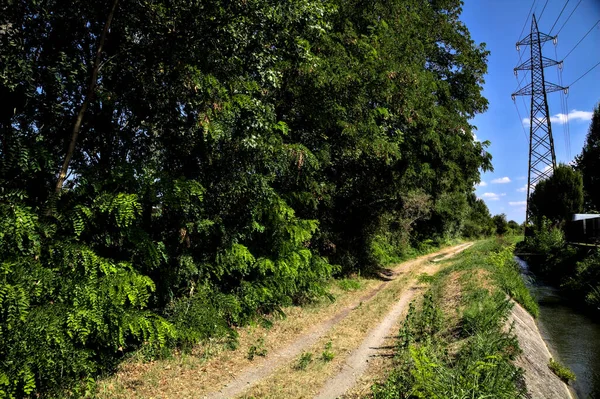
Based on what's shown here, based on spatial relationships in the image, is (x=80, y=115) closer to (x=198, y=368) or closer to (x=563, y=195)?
(x=198, y=368)

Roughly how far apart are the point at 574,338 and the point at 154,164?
1184 cm

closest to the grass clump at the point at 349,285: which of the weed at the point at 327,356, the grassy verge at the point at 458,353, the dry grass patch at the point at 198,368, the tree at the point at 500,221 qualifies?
the grassy verge at the point at 458,353

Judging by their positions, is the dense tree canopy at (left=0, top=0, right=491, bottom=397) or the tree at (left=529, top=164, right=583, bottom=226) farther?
the tree at (left=529, top=164, right=583, bottom=226)

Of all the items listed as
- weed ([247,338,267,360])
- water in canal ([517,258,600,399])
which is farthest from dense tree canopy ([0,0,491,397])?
water in canal ([517,258,600,399])

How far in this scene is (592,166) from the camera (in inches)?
1329

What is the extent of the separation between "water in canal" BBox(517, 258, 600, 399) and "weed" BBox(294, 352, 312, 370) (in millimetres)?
5060

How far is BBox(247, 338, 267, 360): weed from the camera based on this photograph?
7334mm

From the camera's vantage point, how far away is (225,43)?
637cm

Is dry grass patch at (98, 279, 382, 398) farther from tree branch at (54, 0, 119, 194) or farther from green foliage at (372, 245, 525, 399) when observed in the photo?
tree branch at (54, 0, 119, 194)

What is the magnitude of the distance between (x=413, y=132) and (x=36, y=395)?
43.8 feet

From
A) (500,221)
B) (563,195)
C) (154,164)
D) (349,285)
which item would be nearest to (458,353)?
(154,164)

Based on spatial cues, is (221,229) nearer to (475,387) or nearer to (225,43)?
(225,43)

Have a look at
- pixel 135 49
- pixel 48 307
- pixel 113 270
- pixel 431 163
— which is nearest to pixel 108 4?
pixel 135 49

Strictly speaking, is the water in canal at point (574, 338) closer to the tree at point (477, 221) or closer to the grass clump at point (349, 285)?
the grass clump at point (349, 285)
